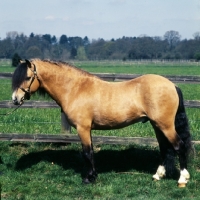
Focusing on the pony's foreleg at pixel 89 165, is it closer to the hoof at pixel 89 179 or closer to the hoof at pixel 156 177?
the hoof at pixel 89 179

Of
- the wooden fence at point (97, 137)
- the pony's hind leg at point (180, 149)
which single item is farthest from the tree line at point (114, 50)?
the pony's hind leg at point (180, 149)

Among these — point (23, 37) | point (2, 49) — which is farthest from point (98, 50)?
point (2, 49)

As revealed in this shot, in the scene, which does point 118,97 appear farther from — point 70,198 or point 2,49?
point 2,49

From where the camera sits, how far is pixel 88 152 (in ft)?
21.0

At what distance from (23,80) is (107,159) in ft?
7.88

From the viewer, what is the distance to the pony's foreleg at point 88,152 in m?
6.30

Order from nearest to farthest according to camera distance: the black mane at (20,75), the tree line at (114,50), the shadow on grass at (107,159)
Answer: the black mane at (20,75) → the shadow on grass at (107,159) → the tree line at (114,50)

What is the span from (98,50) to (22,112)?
96.6 metres

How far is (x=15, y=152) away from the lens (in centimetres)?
787

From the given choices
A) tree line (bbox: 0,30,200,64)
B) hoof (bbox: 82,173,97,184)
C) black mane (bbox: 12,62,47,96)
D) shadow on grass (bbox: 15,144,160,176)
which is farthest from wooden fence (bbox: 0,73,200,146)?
tree line (bbox: 0,30,200,64)

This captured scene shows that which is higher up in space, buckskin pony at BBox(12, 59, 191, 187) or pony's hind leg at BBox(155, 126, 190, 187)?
buckskin pony at BBox(12, 59, 191, 187)

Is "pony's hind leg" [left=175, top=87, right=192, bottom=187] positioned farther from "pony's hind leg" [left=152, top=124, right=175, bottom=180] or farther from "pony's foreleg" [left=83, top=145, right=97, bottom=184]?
"pony's foreleg" [left=83, top=145, right=97, bottom=184]

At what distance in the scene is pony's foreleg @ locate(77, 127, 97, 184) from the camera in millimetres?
6297

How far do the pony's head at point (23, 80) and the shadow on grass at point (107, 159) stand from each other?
1.62 m
